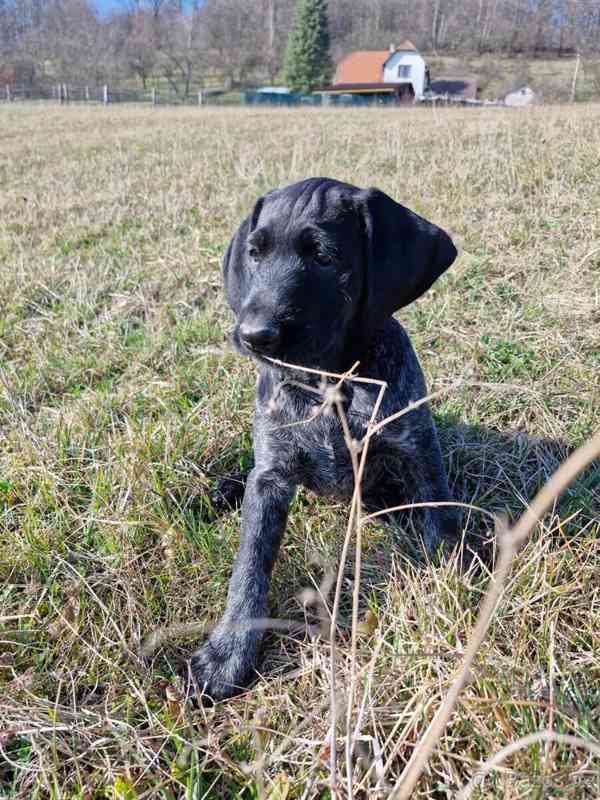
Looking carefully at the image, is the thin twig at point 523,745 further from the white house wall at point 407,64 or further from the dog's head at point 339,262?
the white house wall at point 407,64

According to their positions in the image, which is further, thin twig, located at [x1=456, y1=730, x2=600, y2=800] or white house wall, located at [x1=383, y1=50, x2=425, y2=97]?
white house wall, located at [x1=383, y1=50, x2=425, y2=97]

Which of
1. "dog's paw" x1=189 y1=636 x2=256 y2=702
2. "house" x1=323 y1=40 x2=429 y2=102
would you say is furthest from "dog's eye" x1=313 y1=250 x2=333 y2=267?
"house" x1=323 y1=40 x2=429 y2=102

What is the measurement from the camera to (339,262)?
2.37 m

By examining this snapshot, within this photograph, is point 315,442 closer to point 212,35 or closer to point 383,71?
point 383,71

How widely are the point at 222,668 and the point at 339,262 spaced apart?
5.07 ft

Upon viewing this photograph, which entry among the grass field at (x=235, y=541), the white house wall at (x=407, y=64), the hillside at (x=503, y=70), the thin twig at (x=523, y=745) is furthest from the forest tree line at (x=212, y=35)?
the thin twig at (x=523, y=745)

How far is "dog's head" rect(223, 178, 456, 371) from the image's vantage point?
227 centimetres

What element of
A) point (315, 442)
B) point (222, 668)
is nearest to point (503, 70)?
point (315, 442)

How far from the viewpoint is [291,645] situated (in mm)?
2326

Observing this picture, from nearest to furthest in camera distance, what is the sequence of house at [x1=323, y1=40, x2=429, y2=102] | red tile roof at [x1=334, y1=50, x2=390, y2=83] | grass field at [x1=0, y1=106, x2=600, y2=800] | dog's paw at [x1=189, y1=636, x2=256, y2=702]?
grass field at [x1=0, y1=106, x2=600, y2=800] → dog's paw at [x1=189, y1=636, x2=256, y2=702] → house at [x1=323, y1=40, x2=429, y2=102] → red tile roof at [x1=334, y1=50, x2=390, y2=83]

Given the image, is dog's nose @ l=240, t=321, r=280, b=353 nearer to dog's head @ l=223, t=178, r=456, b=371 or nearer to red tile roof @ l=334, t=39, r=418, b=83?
dog's head @ l=223, t=178, r=456, b=371

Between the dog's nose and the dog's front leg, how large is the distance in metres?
0.74

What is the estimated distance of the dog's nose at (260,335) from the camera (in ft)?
6.66

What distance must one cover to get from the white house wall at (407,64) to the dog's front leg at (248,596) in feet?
248
